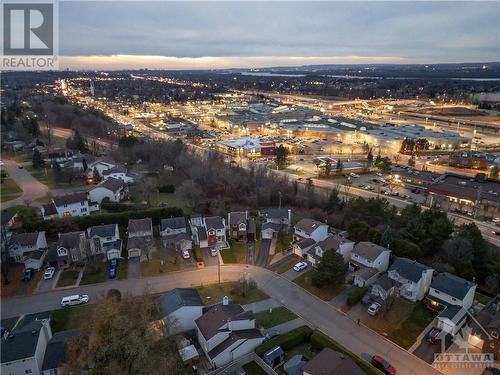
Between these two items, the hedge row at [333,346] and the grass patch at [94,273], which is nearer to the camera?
the hedge row at [333,346]

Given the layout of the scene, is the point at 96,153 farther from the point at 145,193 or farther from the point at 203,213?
the point at 203,213

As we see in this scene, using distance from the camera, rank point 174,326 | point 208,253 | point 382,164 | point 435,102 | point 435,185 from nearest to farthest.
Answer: point 174,326, point 208,253, point 435,185, point 382,164, point 435,102

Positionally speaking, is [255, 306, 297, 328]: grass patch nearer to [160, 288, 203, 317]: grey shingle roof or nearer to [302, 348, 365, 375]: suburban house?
[160, 288, 203, 317]: grey shingle roof

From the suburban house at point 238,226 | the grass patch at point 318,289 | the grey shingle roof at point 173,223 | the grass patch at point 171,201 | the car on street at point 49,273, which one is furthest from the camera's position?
the grass patch at point 171,201

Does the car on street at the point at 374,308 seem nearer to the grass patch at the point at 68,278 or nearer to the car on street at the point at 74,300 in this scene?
the car on street at the point at 74,300

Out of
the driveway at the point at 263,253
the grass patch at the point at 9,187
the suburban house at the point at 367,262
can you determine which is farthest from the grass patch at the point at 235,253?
the grass patch at the point at 9,187

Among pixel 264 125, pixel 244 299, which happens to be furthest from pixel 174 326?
pixel 264 125
